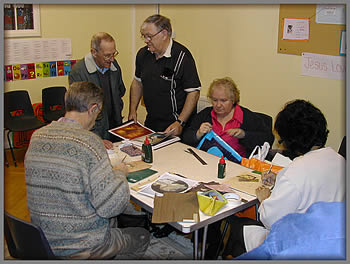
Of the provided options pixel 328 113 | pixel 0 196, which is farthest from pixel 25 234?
pixel 328 113

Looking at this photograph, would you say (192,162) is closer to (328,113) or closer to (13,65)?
(328,113)

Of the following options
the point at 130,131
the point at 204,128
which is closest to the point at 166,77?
the point at 130,131

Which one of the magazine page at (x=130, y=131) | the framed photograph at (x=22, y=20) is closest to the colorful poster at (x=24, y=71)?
the framed photograph at (x=22, y=20)

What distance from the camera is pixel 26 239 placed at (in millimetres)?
1867

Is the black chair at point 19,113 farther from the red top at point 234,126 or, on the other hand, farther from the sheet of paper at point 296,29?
the sheet of paper at point 296,29

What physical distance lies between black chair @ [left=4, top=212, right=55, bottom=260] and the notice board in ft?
9.07

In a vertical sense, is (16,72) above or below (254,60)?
below

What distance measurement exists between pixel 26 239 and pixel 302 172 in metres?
1.29

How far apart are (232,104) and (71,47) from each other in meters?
2.86

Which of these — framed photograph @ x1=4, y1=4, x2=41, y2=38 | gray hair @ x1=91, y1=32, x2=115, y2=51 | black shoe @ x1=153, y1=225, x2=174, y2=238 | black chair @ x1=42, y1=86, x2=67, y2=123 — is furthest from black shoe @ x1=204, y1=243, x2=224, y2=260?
framed photograph @ x1=4, y1=4, x2=41, y2=38

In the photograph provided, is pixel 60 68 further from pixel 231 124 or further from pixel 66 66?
pixel 231 124

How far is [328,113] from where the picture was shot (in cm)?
359

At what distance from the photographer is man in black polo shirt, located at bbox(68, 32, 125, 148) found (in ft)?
10.7

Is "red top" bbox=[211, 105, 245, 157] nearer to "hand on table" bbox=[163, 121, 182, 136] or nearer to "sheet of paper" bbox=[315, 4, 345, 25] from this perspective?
"hand on table" bbox=[163, 121, 182, 136]
